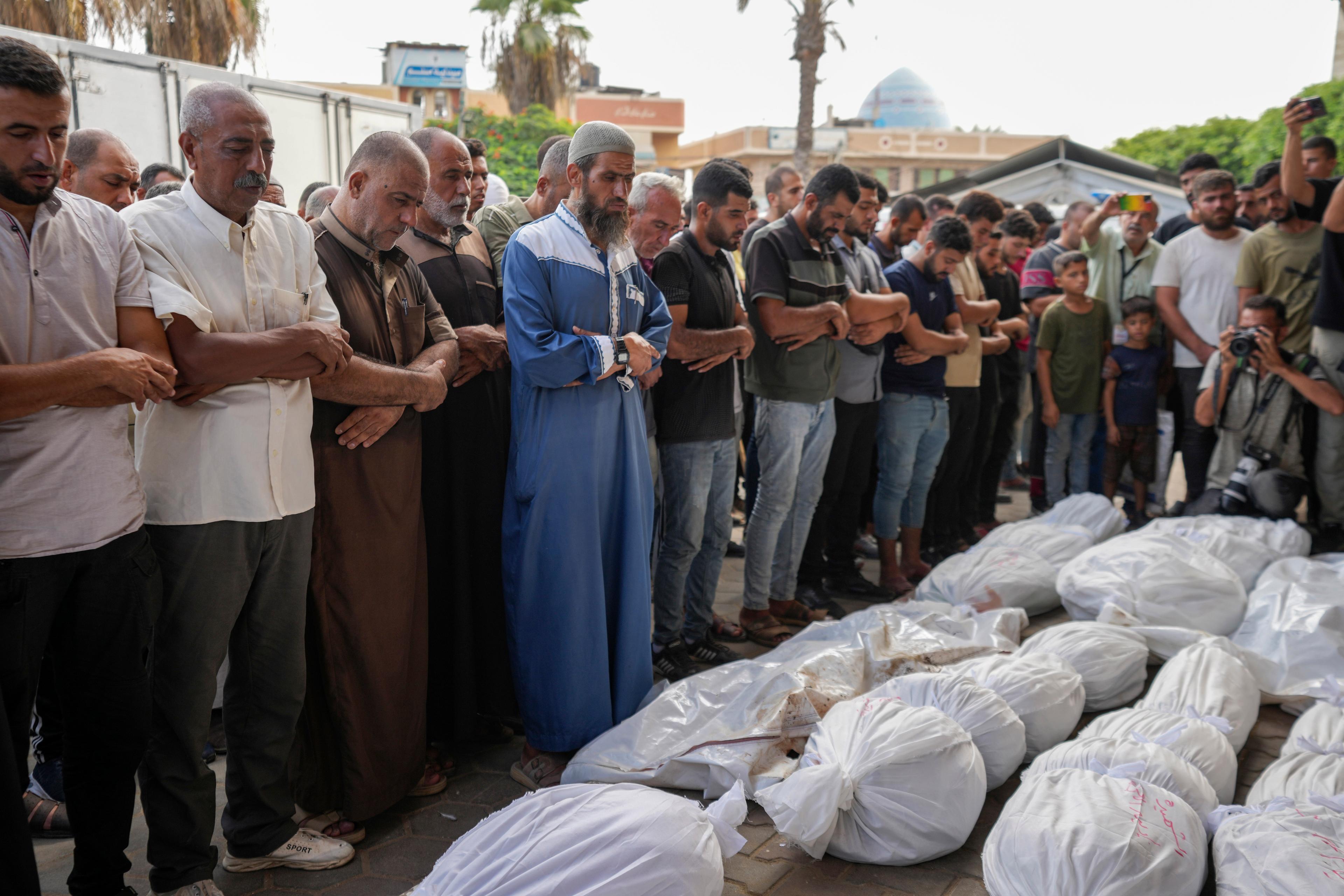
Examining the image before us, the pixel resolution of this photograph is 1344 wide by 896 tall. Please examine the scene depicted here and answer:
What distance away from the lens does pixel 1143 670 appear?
3949 millimetres

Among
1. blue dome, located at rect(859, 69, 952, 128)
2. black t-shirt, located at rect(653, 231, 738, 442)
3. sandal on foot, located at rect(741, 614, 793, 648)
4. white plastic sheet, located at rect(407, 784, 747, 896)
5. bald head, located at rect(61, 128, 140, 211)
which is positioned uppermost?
blue dome, located at rect(859, 69, 952, 128)

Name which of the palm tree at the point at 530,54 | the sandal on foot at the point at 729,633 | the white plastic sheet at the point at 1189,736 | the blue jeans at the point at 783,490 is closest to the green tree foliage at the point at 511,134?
the palm tree at the point at 530,54

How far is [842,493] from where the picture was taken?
17.9 feet

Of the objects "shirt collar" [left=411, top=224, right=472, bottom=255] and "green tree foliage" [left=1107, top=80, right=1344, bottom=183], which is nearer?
"shirt collar" [left=411, top=224, right=472, bottom=255]

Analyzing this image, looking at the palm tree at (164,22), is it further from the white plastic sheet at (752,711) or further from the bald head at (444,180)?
the white plastic sheet at (752,711)

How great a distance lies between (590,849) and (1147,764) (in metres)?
1.67

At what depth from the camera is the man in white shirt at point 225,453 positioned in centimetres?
236

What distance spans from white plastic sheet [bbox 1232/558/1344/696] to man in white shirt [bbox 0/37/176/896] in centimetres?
411

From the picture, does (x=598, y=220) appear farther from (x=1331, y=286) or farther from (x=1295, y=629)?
(x=1331, y=286)

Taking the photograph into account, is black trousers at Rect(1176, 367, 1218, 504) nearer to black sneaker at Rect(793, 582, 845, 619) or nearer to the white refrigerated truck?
black sneaker at Rect(793, 582, 845, 619)

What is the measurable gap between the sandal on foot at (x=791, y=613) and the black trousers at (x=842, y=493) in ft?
0.94

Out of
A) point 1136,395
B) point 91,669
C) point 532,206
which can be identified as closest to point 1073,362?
point 1136,395

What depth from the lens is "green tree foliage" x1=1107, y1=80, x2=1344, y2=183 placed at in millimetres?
11227

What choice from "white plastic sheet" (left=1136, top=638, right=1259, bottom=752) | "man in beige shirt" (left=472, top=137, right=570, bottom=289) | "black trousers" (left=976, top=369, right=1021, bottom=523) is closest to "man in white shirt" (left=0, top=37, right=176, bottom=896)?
"man in beige shirt" (left=472, top=137, right=570, bottom=289)
